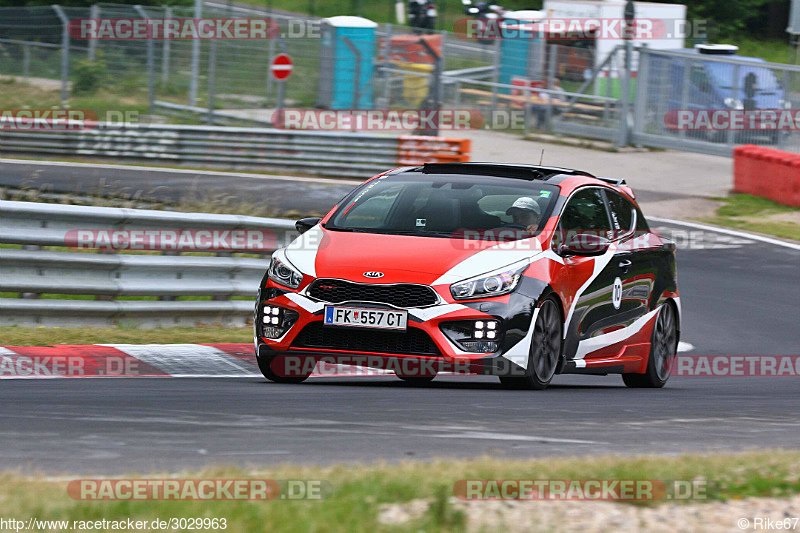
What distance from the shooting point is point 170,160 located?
2567 cm

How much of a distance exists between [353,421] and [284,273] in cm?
191

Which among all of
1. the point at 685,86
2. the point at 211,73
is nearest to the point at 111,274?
the point at 211,73

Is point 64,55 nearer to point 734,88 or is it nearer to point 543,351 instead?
point 734,88

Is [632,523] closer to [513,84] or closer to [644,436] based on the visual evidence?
[644,436]

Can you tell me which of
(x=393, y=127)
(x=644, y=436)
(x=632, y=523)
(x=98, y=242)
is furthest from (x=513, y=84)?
(x=632, y=523)

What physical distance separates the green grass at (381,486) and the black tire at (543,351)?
7.61ft

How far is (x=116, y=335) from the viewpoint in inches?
388

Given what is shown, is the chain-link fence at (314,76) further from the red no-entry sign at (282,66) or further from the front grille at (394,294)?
the front grille at (394,294)

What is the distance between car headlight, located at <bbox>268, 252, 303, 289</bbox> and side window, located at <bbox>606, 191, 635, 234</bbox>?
2.58m

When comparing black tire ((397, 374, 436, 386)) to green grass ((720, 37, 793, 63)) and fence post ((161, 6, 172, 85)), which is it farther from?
green grass ((720, 37, 793, 63))

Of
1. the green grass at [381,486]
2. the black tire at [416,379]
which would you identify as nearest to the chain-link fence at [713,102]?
the black tire at [416,379]

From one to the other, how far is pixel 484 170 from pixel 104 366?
295 cm

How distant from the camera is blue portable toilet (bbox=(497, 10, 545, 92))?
3180 cm

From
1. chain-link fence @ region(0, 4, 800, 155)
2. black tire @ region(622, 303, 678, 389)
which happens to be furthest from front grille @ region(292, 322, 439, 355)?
chain-link fence @ region(0, 4, 800, 155)
